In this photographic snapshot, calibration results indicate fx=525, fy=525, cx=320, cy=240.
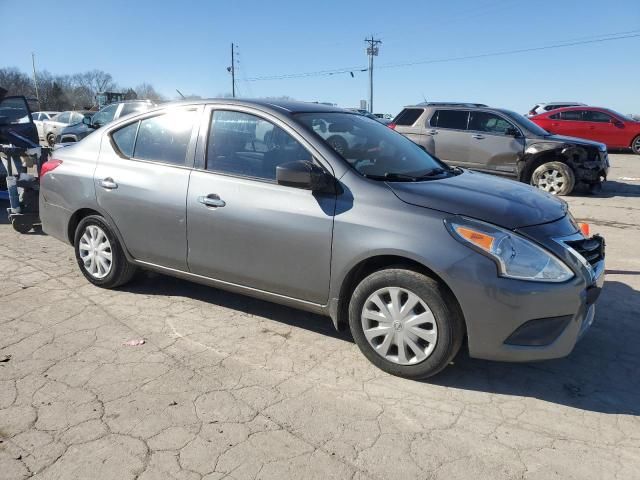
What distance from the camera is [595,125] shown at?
62.1ft

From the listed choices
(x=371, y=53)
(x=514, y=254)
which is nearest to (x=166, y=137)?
(x=514, y=254)

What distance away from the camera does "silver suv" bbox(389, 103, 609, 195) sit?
10.1m

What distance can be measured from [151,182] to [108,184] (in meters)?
0.51

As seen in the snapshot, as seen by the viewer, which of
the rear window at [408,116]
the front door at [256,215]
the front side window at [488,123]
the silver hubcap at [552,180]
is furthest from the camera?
the rear window at [408,116]

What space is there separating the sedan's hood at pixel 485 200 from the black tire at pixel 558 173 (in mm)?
6917

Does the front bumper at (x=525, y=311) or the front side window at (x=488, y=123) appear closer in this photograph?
the front bumper at (x=525, y=311)

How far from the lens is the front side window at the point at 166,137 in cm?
413

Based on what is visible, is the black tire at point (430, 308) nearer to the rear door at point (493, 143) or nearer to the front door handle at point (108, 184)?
the front door handle at point (108, 184)

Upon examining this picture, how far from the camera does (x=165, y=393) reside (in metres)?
3.06

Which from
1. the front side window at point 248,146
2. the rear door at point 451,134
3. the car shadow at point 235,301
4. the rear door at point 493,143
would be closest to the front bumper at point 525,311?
the car shadow at point 235,301

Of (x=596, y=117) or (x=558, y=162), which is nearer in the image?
(x=558, y=162)

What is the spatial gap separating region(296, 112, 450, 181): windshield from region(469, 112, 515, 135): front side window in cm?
658

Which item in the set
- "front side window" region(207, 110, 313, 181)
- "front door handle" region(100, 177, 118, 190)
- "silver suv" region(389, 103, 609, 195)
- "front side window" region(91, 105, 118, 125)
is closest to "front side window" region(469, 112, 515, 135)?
"silver suv" region(389, 103, 609, 195)

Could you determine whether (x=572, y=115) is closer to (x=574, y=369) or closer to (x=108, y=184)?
(x=574, y=369)
